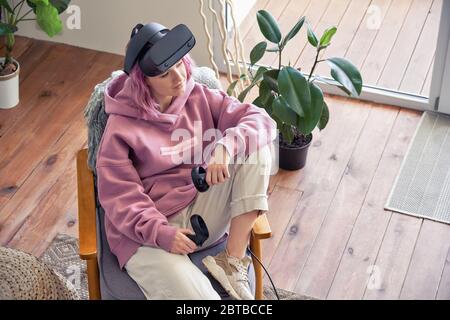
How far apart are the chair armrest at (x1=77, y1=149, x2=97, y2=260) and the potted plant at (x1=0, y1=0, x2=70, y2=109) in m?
0.91

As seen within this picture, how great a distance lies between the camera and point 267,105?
2.90 metres

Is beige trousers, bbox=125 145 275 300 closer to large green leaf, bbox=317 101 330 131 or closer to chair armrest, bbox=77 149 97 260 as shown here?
chair armrest, bbox=77 149 97 260

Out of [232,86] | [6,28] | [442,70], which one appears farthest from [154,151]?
[442,70]

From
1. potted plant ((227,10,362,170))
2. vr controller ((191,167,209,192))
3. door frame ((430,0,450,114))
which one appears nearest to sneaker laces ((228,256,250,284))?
vr controller ((191,167,209,192))

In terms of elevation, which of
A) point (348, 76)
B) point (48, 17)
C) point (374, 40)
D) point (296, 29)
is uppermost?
point (296, 29)

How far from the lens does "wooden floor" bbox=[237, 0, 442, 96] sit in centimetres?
354

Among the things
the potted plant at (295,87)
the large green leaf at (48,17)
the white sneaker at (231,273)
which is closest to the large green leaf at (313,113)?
the potted plant at (295,87)

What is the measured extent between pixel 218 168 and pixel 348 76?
767 mm

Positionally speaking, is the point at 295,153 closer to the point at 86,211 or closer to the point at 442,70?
the point at 442,70

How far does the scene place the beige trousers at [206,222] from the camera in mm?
2209

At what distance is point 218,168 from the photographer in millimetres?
2225

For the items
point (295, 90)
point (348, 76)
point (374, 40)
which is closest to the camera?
point (295, 90)
